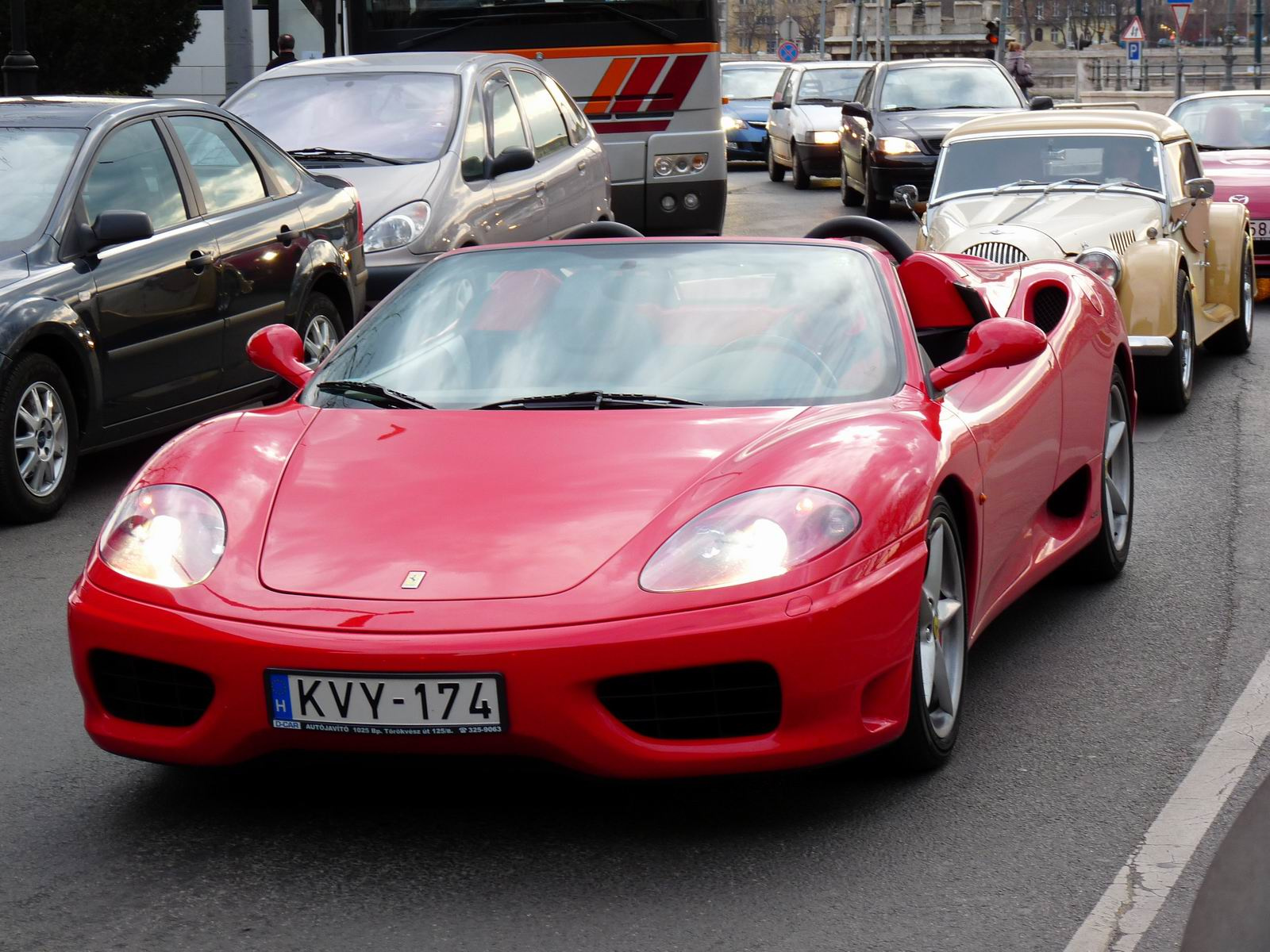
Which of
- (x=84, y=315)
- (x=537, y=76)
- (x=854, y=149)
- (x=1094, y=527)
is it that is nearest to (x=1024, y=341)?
A: (x=1094, y=527)

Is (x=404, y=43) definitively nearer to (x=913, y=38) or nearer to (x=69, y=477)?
(x=69, y=477)

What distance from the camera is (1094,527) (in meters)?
6.14

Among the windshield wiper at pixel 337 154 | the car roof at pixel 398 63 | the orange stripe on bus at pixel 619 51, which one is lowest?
the windshield wiper at pixel 337 154

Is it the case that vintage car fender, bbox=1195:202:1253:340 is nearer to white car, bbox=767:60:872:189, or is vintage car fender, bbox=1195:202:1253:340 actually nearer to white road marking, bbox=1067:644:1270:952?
white road marking, bbox=1067:644:1270:952

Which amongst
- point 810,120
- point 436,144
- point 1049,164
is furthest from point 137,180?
point 810,120

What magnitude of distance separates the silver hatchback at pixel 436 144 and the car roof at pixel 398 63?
0.03 ft

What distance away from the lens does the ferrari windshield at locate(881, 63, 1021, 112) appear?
21.8m

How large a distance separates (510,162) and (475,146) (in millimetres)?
234

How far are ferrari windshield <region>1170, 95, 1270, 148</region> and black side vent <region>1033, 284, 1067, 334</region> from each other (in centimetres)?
1090

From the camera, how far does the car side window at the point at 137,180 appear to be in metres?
8.32

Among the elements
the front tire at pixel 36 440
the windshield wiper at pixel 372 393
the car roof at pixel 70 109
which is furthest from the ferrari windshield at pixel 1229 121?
the windshield wiper at pixel 372 393

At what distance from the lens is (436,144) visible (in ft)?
37.2

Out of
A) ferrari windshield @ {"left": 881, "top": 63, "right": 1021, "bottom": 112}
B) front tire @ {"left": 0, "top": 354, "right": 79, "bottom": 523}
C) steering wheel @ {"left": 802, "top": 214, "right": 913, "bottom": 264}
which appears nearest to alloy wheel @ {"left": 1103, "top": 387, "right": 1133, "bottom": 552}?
steering wheel @ {"left": 802, "top": 214, "right": 913, "bottom": 264}

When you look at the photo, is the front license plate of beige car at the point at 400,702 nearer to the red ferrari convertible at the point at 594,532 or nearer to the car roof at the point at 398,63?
the red ferrari convertible at the point at 594,532
